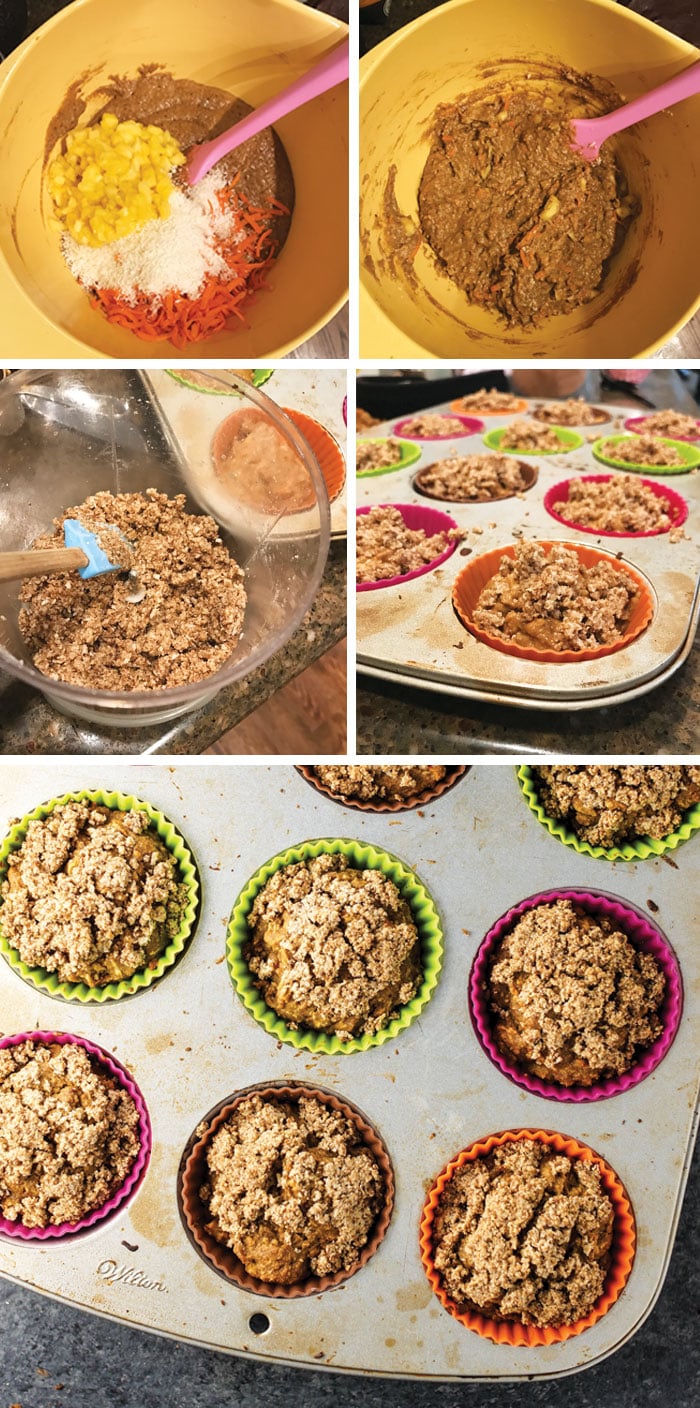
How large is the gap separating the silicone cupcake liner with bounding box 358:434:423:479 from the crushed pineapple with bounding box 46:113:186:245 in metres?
0.64

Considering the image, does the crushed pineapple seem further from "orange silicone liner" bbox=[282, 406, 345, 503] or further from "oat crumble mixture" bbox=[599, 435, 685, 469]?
"oat crumble mixture" bbox=[599, 435, 685, 469]

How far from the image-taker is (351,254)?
5.64ft

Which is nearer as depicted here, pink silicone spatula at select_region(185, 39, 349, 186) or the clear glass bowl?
pink silicone spatula at select_region(185, 39, 349, 186)

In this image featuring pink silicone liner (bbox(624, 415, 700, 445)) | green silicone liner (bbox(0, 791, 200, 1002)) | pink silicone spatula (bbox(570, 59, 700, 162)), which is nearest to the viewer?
pink silicone spatula (bbox(570, 59, 700, 162))

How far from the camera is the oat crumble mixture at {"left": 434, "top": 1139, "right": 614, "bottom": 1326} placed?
1971mm

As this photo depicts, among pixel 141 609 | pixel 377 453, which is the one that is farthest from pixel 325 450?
pixel 141 609

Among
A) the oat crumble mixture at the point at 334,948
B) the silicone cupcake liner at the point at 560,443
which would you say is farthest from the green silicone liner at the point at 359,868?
the silicone cupcake liner at the point at 560,443

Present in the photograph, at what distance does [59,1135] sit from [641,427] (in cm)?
210

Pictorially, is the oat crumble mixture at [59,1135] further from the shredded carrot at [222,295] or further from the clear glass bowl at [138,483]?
the shredded carrot at [222,295]

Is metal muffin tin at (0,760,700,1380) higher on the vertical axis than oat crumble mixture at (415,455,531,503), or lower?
lower

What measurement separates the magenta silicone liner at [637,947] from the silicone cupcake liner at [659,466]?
101cm

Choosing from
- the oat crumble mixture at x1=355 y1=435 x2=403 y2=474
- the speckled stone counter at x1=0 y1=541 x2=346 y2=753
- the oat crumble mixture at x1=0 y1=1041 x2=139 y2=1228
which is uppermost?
the oat crumble mixture at x1=355 y1=435 x2=403 y2=474

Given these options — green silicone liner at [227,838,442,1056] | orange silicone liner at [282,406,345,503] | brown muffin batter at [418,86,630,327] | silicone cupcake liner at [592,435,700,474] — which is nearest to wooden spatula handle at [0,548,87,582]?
orange silicone liner at [282,406,345,503]

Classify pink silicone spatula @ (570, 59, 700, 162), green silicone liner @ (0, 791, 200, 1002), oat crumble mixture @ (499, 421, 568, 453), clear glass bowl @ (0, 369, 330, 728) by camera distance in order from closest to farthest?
1. pink silicone spatula @ (570, 59, 700, 162)
2. clear glass bowl @ (0, 369, 330, 728)
3. green silicone liner @ (0, 791, 200, 1002)
4. oat crumble mixture @ (499, 421, 568, 453)
